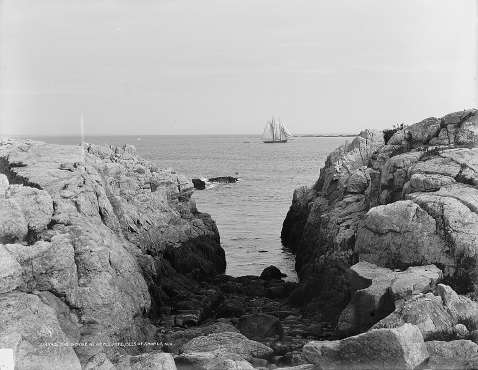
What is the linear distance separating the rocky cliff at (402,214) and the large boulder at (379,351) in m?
4.12

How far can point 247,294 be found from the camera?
86.2 ft

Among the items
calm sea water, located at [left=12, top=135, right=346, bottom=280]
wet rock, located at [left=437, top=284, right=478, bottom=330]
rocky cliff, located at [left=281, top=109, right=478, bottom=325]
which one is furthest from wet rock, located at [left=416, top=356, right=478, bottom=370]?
calm sea water, located at [left=12, top=135, right=346, bottom=280]

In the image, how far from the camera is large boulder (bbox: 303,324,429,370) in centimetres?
1239

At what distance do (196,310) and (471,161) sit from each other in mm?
11920

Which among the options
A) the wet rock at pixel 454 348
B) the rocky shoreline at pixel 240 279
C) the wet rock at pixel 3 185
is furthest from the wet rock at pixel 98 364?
the wet rock at pixel 454 348

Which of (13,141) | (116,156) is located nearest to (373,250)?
(13,141)

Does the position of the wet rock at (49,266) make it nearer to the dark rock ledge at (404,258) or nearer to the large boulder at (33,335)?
the large boulder at (33,335)

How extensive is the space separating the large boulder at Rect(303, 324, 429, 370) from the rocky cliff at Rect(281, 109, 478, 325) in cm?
412

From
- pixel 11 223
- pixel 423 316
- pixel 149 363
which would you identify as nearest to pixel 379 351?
pixel 423 316

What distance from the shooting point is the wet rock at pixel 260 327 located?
19.0m

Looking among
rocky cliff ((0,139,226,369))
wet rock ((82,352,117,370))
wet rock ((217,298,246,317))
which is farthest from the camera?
wet rock ((217,298,246,317))

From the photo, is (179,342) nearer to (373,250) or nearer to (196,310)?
(196,310)

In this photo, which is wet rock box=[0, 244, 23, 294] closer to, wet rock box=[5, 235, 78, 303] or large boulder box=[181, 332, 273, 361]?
wet rock box=[5, 235, 78, 303]

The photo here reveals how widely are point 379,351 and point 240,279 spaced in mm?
17292
